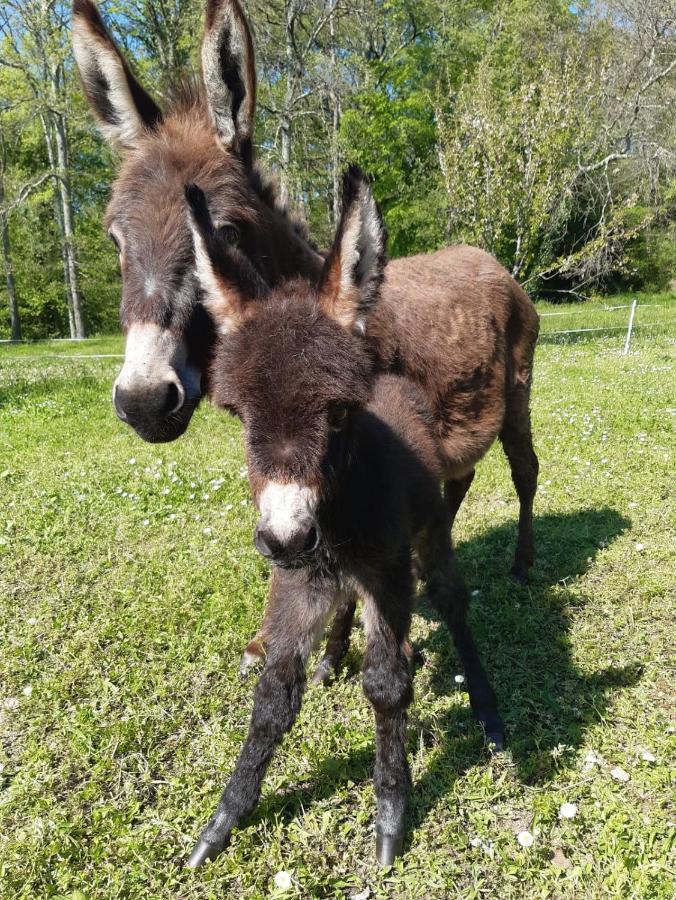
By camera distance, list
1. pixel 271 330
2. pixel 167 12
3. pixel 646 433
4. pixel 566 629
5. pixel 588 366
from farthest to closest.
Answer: pixel 167 12 → pixel 588 366 → pixel 646 433 → pixel 566 629 → pixel 271 330

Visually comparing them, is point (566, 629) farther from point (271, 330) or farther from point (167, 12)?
point (167, 12)

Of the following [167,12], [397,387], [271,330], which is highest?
[167,12]

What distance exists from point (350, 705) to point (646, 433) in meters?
5.78

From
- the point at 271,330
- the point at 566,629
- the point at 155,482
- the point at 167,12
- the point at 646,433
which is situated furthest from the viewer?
the point at 167,12

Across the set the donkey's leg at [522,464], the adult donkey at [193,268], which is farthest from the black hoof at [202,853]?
the donkey's leg at [522,464]

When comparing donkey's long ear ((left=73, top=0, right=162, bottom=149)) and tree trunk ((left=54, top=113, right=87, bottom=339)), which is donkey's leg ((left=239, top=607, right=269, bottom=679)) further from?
tree trunk ((left=54, top=113, right=87, bottom=339))

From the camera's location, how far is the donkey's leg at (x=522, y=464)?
4.33 m

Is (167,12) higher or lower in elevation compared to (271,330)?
higher

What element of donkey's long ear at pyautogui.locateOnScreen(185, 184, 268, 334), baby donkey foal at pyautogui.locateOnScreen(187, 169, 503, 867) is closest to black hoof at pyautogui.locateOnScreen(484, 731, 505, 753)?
baby donkey foal at pyautogui.locateOnScreen(187, 169, 503, 867)

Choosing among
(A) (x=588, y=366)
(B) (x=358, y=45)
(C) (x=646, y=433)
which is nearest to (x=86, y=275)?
(B) (x=358, y=45)

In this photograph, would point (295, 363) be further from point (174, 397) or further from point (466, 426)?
point (466, 426)

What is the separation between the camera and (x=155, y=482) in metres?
5.81

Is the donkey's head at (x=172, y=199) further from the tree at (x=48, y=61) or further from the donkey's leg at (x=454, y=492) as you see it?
the tree at (x=48, y=61)

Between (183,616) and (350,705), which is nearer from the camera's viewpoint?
(350,705)
